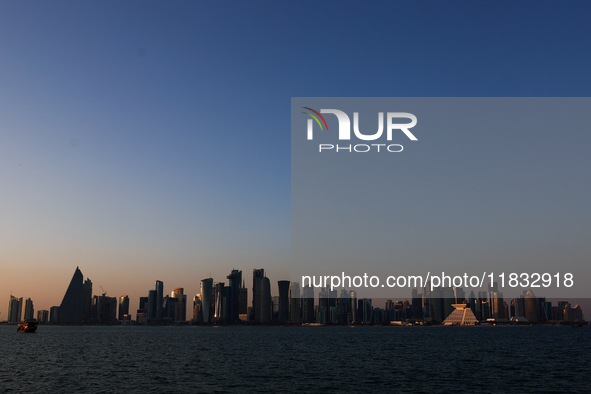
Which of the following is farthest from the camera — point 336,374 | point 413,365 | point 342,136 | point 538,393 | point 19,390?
point 413,365

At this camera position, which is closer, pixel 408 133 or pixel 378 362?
pixel 408 133

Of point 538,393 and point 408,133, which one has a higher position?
point 408,133

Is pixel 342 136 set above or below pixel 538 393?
above

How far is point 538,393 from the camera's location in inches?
2314

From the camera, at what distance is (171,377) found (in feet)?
244

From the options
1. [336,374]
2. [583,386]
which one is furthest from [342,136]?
[583,386]

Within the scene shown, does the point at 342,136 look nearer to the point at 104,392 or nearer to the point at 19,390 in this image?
the point at 104,392

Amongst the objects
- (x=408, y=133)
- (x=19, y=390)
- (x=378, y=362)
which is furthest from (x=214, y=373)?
(x=408, y=133)

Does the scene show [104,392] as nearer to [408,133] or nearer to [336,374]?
[336,374]

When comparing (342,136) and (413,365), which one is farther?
(413,365)

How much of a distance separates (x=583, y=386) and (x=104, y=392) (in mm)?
64034

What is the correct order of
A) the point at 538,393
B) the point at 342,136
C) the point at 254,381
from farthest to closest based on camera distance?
the point at 342,136 → the point at 254,381 → the point at 538,393

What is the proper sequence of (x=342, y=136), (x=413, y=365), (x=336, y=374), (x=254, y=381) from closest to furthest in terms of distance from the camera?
1. (x=254, y=381)
2. (x=336, y=374)
3. (x=342, y=136)
4. (x=413, y=365)

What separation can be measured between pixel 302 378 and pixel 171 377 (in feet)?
68.3
